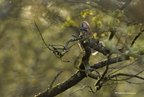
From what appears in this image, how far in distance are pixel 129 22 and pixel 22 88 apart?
3893 mm

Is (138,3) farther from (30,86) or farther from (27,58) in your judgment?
(27,58)

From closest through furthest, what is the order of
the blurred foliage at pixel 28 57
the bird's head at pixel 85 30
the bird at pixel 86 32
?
1. the bird at pixel 86 32
2. the bird's head at pixel 85 30
3. the blurred foliage at pixel 28 57

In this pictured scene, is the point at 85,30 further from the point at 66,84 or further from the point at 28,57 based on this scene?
the point at 28,57

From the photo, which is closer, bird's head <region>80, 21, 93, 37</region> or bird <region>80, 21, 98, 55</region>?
bird <region>80, 21, 98, 55</region>

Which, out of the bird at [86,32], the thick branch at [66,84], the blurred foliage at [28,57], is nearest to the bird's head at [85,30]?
the bird at [86,32]

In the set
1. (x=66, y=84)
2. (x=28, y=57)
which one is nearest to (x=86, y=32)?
(x=66, y=84)

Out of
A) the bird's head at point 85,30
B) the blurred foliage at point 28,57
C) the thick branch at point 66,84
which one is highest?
the bird's head at point 85,30

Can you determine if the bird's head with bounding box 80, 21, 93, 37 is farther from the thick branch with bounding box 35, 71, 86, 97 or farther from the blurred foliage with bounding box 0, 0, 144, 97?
the blurred foliage with bounding box 0, 0, 144, 97


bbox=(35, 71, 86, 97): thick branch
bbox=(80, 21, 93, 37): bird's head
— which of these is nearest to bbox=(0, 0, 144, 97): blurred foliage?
bbox=(80, 21, 93, 37): bird's head

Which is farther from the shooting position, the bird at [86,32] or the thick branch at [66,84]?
the thick branch at [66,84]

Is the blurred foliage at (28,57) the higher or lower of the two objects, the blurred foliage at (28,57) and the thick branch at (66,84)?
the lower

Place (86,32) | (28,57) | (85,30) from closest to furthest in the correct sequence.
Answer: (85,30) → (86,32) → (28,57)

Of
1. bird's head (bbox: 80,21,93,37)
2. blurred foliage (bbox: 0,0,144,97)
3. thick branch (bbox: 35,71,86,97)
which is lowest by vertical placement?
blurred foliage (bbox: 0,0,144,97)

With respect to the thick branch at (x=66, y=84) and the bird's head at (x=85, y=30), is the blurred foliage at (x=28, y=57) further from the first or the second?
the thick branch at (x=66, y=84)
